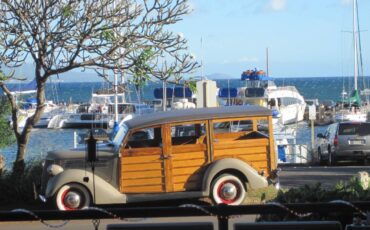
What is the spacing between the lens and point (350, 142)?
2305 cm

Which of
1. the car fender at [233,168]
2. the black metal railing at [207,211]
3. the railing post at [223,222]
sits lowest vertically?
the car fender at [233,168]

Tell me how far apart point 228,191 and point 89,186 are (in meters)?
2.66

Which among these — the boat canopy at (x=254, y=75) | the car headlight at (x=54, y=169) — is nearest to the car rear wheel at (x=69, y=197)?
the car headlight at (x=54, y=169)

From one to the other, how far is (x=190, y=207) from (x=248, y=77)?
4879cm

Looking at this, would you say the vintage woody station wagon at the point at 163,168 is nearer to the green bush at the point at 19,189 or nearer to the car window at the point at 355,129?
the green bush at the point at 19,189

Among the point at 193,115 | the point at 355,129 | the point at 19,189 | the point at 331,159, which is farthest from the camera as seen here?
the point at 331,159

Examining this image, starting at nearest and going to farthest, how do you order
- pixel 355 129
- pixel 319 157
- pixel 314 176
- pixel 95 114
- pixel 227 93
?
pixel 314 176 → pixel 355 129 → pixel 319 157 → pixel 227 93 → pixel 95 114

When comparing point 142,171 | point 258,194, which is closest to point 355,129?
point 258,194

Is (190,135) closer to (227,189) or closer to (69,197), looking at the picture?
(227,189)

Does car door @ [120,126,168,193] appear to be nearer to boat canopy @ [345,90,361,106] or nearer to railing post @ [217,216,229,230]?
railing post @ [217,216,229,230]

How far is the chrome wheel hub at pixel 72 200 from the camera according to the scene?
12984 mm

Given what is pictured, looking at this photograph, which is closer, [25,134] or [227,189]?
[227,189]

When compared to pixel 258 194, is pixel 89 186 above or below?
above

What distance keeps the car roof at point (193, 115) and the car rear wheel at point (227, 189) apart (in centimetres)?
120
